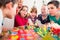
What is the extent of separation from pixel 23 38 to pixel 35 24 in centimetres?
18

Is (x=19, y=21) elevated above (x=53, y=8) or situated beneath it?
situated beneath

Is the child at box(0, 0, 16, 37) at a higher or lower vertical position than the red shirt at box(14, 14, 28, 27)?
higher

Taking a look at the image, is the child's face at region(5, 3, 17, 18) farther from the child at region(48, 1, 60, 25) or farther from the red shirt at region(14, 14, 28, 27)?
the child at region(48, 1, 60, 25)

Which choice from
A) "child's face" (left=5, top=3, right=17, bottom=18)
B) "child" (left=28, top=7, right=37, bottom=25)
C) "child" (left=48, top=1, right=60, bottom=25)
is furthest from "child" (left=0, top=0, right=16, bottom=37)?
"child" (left=48, top=1, right=60, bottom=25)

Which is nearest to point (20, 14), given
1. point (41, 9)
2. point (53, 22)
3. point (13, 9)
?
point (13, 9)

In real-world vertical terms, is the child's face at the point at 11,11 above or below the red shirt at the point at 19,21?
above

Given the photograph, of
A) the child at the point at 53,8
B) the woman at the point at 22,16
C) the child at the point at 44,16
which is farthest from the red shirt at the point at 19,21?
the child at the point at 53,8

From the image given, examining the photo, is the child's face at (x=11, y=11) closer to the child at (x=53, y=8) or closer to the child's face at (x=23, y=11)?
the child's face at (x=23, y=11)

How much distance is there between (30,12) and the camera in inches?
65.0

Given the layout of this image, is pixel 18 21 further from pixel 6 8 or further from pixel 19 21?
pixel 6 8

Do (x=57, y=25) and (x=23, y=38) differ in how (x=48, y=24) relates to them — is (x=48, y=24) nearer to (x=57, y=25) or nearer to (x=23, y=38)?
(x=57, y=25)

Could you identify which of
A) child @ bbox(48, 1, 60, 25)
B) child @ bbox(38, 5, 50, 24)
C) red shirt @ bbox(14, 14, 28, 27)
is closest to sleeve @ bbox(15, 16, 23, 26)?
red shirt @ bbox(14, 14, 28, 27)

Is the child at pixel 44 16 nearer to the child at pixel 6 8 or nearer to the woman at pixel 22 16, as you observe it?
the woman at pixel 22 16

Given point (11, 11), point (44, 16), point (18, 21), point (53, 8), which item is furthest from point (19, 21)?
point (53, 8)
